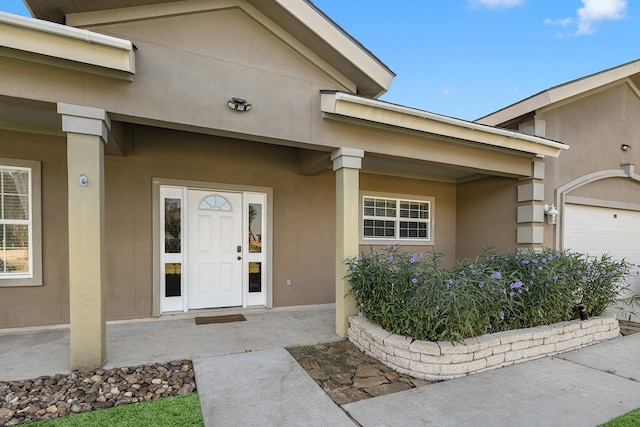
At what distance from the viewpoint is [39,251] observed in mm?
4832

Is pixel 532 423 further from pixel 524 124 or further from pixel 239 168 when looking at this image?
pixel 524 124

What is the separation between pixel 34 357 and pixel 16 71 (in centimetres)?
322

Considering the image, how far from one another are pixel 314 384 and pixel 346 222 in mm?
2236

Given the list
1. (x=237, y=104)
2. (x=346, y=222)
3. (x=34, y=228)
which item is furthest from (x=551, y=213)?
(x=34, y=228)

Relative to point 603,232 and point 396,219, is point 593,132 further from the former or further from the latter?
point 396,219

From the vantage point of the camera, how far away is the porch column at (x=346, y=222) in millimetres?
4684

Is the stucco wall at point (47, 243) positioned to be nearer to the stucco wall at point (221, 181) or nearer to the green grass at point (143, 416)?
the stucco wall at point (221, 181)

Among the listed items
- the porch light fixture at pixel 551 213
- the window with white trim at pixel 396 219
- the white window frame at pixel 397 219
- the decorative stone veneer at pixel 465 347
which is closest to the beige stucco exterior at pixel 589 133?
the porch light fixture at pixel 551 213

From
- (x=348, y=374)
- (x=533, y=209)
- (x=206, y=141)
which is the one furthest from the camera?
(x=533, y=209)

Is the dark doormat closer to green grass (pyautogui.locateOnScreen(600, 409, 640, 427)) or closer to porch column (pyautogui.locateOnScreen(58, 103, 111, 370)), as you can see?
porch column (pyautogui.locateOnScreen(58, 103, 111, 370))

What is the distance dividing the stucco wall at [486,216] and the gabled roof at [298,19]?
12.7 feet

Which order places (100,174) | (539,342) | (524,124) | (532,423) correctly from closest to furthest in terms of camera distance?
(532,423) → (100,174) → (539,342) → (524,124)

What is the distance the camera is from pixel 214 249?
5895 mm

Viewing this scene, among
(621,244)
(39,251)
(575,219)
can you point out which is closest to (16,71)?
(39,251)
